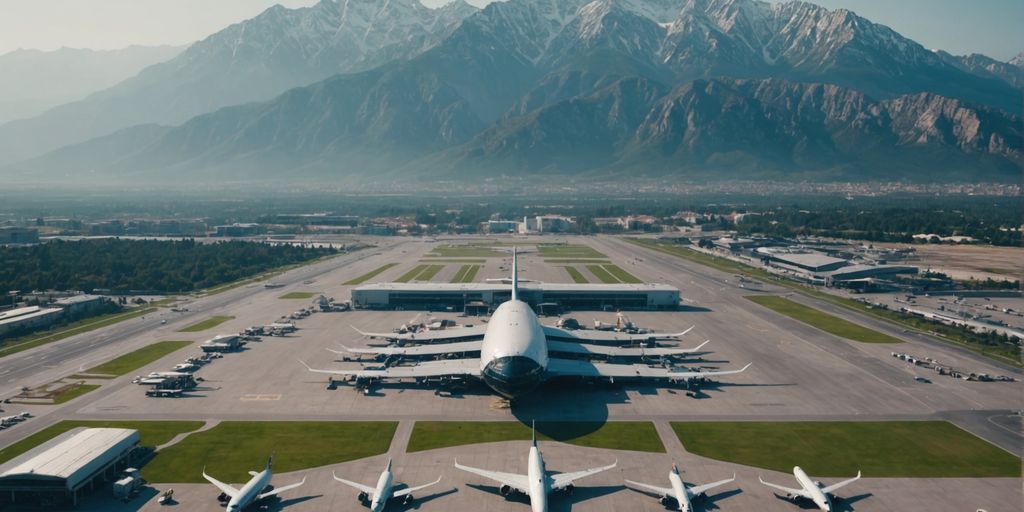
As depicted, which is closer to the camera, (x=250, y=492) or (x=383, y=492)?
(x=250, y=492)

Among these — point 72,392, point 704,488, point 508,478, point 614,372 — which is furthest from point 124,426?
point 704,488

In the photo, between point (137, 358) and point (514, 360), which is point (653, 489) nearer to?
point (514, 360)

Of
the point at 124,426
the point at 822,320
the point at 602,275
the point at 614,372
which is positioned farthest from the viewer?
the point at 602,275

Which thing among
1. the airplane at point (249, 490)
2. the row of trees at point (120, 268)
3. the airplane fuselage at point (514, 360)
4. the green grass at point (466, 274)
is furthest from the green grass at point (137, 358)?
the green grass at point (466, 274)

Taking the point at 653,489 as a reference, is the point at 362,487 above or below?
above

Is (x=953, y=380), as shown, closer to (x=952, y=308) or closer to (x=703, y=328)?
(x=703, y=328)

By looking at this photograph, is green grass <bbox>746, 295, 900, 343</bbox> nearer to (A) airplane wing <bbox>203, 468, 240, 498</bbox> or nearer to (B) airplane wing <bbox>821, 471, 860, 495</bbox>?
(B) airplane wing <bbox>821, 471, 860, 495</bbox>

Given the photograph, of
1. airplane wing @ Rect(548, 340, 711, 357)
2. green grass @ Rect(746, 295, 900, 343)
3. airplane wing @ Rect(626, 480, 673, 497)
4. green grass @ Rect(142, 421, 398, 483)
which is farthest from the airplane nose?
green grass @ Rect(746, 295, 900, 343)
